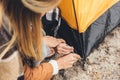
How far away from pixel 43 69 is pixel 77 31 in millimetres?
363

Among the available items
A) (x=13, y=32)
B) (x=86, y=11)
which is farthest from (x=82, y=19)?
(x=13, y=32)

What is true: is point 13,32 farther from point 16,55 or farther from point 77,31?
point 77,31

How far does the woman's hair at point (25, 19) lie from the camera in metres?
1.07

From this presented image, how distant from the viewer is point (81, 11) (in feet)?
5.70

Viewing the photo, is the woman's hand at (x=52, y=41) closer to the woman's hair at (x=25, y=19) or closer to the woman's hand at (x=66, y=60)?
the woman's hand at (x=66, y=60)

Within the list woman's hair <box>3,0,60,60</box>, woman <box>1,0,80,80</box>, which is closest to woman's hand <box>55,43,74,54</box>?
woman <box>1,0,80,80</box>

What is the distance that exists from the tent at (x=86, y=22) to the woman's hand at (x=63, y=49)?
61 millimetres

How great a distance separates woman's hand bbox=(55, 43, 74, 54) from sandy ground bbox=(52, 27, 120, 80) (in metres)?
0.18

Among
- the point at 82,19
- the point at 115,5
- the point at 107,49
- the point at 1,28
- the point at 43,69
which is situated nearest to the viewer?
the point at 1,28

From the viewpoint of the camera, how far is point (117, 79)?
193cm

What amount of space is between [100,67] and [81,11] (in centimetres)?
44

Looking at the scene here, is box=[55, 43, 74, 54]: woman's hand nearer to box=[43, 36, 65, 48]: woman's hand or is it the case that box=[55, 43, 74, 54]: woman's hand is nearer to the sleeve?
box=[43, 36, 65, 48]: woman's hand

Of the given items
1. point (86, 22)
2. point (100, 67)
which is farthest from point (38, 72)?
point (100, 67)

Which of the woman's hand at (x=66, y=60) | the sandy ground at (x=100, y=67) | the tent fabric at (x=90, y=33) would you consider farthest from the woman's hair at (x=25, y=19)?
the sandy ground at (x=100, y=67)
